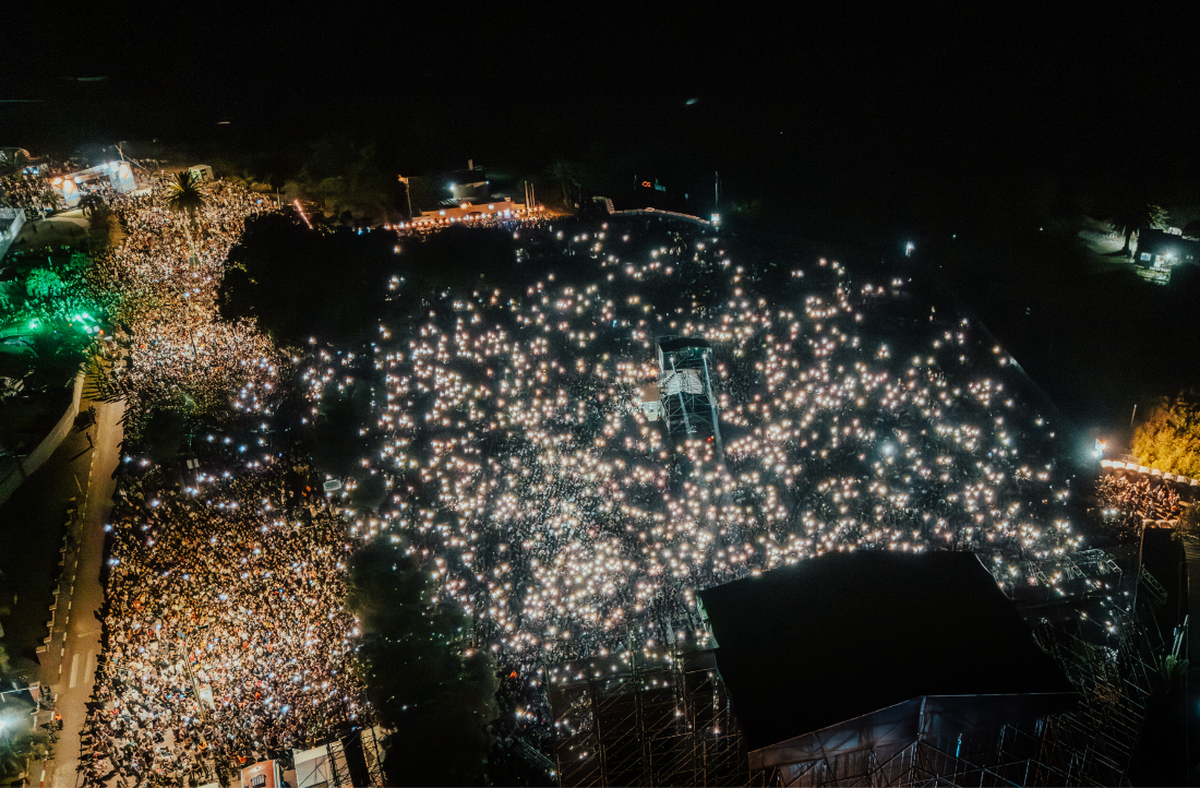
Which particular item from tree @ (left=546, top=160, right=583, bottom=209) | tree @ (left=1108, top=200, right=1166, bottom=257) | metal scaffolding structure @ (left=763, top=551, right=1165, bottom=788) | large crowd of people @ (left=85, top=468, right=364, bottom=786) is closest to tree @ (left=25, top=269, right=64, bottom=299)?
large crowd of people @ (left=85, top=468, right=364, bottom=786)

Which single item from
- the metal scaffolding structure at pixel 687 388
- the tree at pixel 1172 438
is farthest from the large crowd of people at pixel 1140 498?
the metal scaffolding structure at pixel 687 388

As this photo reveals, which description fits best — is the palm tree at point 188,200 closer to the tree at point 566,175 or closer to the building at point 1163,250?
the tree at point 566,175

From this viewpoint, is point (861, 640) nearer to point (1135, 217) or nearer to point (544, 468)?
point (544, 468)

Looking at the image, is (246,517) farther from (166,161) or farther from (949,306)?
(949,306)

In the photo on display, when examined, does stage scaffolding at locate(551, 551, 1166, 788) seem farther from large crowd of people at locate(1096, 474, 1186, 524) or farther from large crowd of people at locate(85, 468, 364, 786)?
large crowd of people at locate(1096, 474, 1186, 524)

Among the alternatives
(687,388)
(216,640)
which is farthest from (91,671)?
(687,388)

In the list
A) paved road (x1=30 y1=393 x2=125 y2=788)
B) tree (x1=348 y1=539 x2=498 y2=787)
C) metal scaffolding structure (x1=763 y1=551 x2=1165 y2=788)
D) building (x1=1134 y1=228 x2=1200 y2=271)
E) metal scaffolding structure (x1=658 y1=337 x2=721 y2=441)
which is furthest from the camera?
building (x1=1134 y1=228 x2=1200 y2=271)
